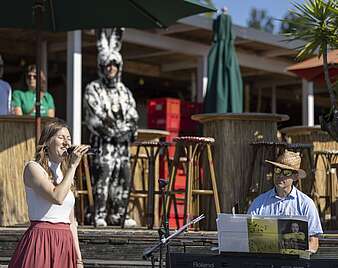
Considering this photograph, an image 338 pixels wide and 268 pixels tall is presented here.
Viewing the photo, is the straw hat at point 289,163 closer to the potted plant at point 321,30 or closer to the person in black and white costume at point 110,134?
the potted plant at point 321,30

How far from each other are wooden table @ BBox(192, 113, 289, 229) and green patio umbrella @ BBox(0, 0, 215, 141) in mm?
975

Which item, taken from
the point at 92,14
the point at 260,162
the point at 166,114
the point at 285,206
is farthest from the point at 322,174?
the point at 166,114

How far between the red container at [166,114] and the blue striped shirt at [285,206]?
7.04 m

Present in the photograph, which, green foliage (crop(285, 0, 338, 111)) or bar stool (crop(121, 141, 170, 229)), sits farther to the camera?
bar stool (crop(121, 141, 170, 229))

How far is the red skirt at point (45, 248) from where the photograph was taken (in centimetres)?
404

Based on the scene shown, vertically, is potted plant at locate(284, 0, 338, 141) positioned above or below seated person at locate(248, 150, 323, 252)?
above

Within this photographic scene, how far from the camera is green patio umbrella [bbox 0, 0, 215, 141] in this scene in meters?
6.69

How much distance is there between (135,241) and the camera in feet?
20.7

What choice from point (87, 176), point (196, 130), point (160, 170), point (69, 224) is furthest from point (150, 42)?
point (69, 224)

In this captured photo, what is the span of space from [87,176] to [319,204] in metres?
2.16

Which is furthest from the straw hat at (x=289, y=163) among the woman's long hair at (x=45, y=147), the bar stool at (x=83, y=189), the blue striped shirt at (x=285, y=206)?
the bar stool at (x=83, y=189)

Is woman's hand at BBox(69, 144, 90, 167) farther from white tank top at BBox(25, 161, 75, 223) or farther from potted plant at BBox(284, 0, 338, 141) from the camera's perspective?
potted plant at BBox(284, 0, 338, 141)

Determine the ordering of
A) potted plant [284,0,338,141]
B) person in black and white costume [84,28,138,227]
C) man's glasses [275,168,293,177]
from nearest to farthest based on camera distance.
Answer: man's glasses [275,168,293,177], potted plant [284,0,338,141], person in black and white costume [84,28,138,227]

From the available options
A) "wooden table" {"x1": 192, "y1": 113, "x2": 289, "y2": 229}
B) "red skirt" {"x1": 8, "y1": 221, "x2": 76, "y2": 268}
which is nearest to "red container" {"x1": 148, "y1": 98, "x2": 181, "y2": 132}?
"wooden table" {"x1": 192, "y1": 113, "x2": 289, "y2": 229}
